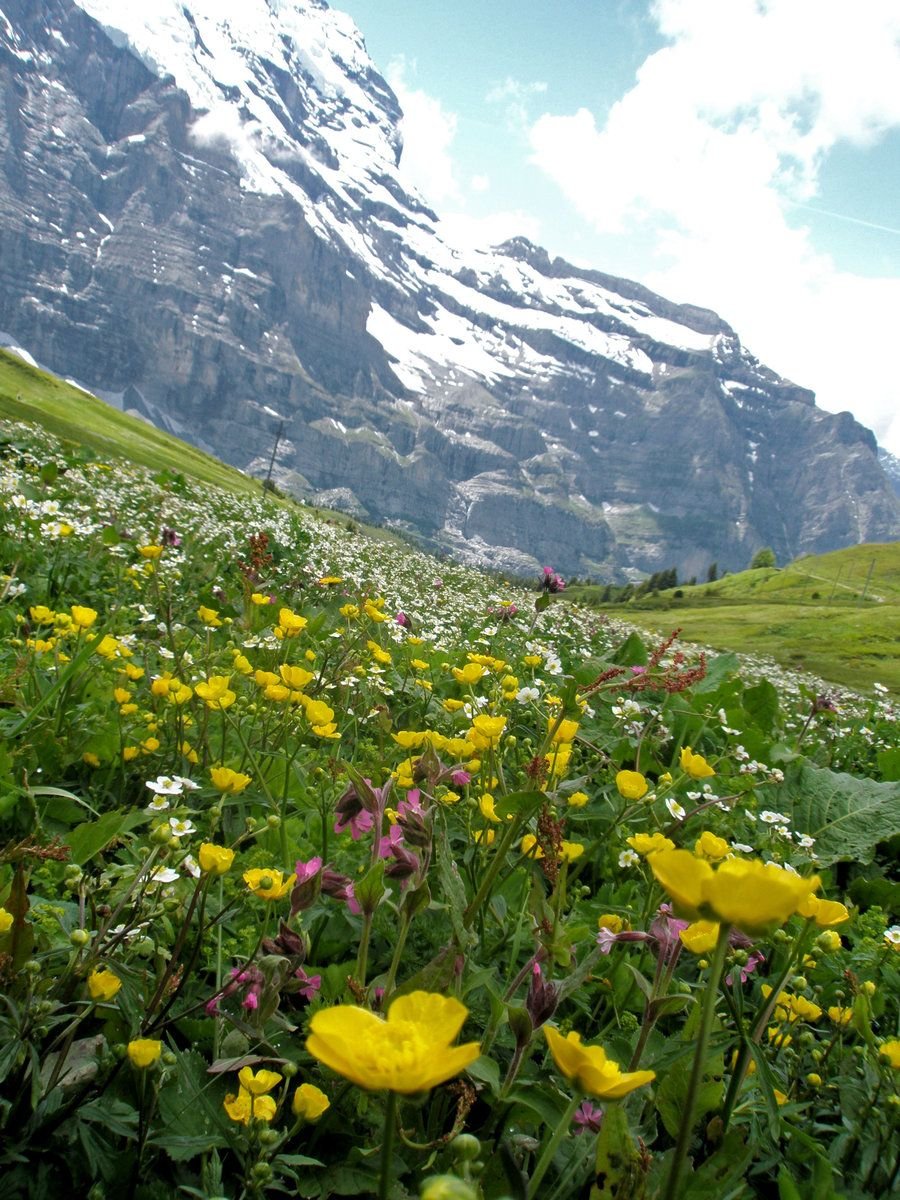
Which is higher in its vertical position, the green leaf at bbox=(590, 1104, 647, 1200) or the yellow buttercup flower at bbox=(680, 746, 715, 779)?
the yellow buttercup flower at bbox=(680, 746, 715, 779)

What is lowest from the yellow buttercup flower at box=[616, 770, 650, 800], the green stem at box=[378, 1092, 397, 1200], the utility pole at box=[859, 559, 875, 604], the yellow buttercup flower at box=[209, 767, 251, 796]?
the yellow buttercup flower at box=[209, 767, 251, 796]

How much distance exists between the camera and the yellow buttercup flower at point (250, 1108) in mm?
1271

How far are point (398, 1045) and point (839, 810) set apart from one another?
3814mm

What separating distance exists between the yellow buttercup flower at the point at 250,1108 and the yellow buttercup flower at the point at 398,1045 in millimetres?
623

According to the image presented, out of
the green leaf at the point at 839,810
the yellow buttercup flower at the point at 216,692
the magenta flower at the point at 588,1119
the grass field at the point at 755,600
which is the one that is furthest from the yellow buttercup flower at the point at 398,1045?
the grass field at the point at 755,600

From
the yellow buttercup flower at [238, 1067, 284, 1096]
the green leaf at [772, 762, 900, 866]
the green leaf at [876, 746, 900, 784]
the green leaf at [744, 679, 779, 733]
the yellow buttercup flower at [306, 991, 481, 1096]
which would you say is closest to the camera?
the yellow buttercup flower at [306, 991, 481, 1096]

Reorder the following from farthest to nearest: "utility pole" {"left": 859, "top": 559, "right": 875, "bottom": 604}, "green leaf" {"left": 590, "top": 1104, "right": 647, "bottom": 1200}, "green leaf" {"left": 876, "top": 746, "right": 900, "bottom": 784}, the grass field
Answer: "utility pole" {"left": 859, "top": 559, "right": 875, "bottom": 604}, the grass field, "green leaf" {"left": 876, "top": 746, "right": 900, "bottom": 784}, "green leaf" {"left": 590, "top": 1104, "right": 647, "bottom": 1200}

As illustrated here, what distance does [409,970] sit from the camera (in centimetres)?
199

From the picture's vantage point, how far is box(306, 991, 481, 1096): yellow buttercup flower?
0.71 meters

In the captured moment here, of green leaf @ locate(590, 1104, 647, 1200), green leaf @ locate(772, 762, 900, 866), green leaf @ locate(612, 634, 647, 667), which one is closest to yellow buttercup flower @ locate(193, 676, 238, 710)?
green leaf @ locate(590, 1104, 647, 1200)

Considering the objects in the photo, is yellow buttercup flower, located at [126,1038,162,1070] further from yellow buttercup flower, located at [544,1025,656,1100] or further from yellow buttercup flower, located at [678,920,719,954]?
yellow buttercup flower, located at [678,920,719,954]

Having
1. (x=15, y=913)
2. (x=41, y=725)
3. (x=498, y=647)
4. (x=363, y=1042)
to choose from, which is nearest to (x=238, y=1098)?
(x=15, y=913)

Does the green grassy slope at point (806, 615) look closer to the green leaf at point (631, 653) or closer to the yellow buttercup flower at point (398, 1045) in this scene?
the green leaf at point (631, 653)

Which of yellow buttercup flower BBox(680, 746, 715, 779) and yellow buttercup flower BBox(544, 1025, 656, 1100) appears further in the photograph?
yellow buttercup flower BBox(680, 746, 715, 779)
